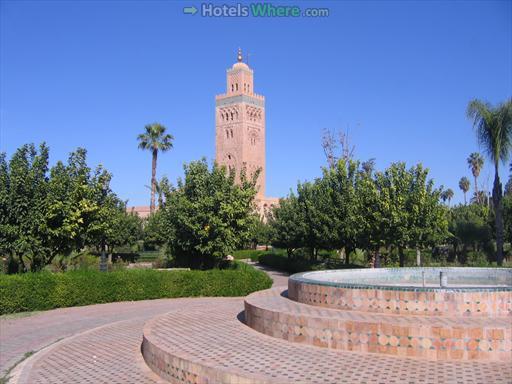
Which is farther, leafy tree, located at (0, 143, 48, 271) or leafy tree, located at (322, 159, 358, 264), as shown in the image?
leafy tree, located at (322, 159, 358, 264)

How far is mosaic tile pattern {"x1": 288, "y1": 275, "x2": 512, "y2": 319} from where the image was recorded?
8836 millimetres

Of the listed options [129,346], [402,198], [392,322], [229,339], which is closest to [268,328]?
[229,339]

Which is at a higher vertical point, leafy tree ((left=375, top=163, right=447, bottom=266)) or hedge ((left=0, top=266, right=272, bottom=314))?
leafy tree ((left=375, top=163, right=447, bottom=266))

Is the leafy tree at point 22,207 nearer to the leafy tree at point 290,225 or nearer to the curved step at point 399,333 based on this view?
the curved step at point 399,333

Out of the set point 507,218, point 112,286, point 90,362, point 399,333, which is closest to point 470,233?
point 507,218

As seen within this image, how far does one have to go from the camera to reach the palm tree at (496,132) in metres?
23.7

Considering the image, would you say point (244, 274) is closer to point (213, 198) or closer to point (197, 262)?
point (213, 198)

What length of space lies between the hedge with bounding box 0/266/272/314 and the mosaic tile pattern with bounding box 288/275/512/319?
10230 millimetres

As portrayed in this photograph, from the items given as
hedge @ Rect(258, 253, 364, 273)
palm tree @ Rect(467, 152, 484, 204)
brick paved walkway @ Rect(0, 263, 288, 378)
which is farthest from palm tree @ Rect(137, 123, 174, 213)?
palm tree @ Rect(467, 152, 484, 204)

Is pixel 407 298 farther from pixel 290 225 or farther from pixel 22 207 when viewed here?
pixel 290 225

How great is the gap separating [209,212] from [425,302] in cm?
1247

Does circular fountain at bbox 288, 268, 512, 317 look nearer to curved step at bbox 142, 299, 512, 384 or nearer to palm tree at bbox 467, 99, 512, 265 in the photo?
curved step at bbox 142, 299, 512, 384

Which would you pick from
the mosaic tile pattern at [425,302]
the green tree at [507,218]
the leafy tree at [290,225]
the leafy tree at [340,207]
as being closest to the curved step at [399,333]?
the mosaic tile pattern at [425,302]

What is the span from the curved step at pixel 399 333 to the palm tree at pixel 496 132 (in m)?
17.2
